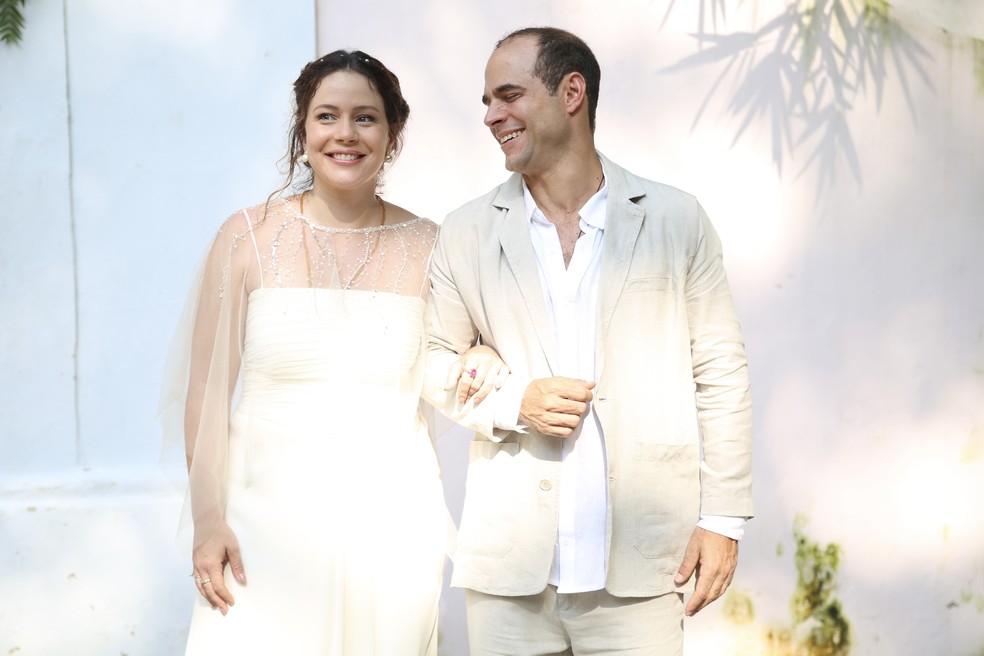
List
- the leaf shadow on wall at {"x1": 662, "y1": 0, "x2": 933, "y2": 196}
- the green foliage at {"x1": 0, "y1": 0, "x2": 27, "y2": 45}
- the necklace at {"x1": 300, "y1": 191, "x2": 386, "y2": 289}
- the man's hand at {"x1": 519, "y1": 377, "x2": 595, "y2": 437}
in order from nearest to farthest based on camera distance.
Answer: the man's hand at {"x1": 519, "y1": 377, "x2": 595, "y2": 437}, the necklace at {"x1": 300, "y1": 191, "x2": 386, "y2": 289}, the green foliage at {"x1": 0, "y1": 0, "x2": 27, "y2": 45}, the leaf shadow on wall at {"x1": 662, "y1": 0, "x2": 933, "y2": 196}

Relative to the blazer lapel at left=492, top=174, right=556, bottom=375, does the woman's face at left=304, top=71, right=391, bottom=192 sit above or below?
above

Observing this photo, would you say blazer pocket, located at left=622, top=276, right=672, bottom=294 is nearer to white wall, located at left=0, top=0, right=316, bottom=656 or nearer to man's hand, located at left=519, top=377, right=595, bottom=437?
man's hand, located at left=519, top=377, right=595, bottom=437

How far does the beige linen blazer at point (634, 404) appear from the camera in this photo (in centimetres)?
259

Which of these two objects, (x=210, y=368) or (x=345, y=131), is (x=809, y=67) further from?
(x=210, y=368)

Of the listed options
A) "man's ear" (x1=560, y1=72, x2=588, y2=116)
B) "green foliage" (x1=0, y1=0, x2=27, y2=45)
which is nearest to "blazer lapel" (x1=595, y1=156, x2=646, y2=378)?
"man's ear" (x1=560, y1=72, x2=588, y2=116)

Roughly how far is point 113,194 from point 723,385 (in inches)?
105

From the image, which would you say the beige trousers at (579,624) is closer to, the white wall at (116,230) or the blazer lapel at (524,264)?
the blazer lapel at (524,264)

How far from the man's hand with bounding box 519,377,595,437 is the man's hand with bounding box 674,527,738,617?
0.44m

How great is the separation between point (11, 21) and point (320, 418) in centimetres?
228

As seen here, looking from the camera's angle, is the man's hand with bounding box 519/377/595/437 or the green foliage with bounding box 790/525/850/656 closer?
the man's hand with bounding box 519/377/595/437

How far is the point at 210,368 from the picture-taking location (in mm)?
2963

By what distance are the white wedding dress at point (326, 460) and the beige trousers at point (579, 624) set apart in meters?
0.32

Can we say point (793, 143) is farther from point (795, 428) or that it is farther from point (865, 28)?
point (795, 428)

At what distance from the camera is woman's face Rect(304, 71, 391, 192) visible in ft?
9.89
